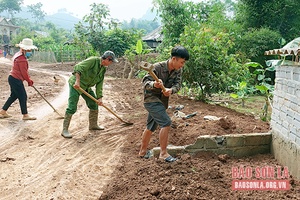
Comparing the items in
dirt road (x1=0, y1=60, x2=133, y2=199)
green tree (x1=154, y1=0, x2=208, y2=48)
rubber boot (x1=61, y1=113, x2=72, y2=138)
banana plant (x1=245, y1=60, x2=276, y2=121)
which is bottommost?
dirt road (x1=0, y1=60, x2=133, y2=199)

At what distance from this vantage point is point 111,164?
14.1ft

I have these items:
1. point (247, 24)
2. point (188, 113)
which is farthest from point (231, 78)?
point (247, 24)

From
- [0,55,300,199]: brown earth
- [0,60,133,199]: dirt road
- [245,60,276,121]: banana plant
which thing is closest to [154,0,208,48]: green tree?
[245,60,276,121]: banana plant

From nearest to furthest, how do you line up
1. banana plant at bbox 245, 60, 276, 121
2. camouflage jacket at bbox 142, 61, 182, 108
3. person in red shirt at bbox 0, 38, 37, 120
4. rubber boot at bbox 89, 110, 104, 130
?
camouflage jacket at bbox 142, 61, 182, 108 → banana plant at bbox 245, 60, 276, 121 → rubber boot at bbox 89, 110, 104, 130 → person in red shirt at bbox 0, 38, 37, 120

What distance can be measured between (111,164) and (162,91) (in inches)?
56.8

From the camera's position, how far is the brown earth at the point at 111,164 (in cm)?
318

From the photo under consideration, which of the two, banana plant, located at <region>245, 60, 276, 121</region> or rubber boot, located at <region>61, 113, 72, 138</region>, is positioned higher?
banana plant, located at <region>245, 60, 276, 121</region>

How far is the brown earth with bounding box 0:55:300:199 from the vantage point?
3.18 meters

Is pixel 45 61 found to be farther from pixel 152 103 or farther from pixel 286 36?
pixel 152 103

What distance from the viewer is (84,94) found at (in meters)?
5.71

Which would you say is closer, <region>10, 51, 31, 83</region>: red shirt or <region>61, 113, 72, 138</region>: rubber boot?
<region>61, 113, 72, 138</region>: rubber boot

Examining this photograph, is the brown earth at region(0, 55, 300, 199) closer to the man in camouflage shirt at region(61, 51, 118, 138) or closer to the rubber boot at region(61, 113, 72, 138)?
the rubber boot at region(61, 113, 72, 138)

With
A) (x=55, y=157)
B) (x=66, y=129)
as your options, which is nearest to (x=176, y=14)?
(x=66, y=129)

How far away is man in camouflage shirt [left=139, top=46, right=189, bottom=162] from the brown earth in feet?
1.26
